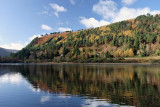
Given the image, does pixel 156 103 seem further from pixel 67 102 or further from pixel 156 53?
pixel 156 53

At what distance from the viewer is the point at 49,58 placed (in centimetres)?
19812

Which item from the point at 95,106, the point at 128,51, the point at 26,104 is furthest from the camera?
the point at 128,51

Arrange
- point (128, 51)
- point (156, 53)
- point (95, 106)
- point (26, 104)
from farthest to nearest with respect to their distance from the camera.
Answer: point (128, 51) → point (156, 53) → point (26, 104) → point (95, 106)

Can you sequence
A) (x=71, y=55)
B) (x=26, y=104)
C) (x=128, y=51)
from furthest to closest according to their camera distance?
(x=71, y=55) < (x=128, y=51) < (x=26, y=104)

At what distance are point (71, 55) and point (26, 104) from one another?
16801 centimetres

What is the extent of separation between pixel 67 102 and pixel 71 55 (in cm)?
16798

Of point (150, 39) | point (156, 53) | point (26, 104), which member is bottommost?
point (26, 104)

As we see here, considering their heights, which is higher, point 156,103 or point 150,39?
point 150,39

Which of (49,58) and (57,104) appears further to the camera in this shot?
(49,58)

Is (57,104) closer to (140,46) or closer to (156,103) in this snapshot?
(156,103)

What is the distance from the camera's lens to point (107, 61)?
15362 centimetres

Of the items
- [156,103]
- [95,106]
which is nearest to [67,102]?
[95,106]

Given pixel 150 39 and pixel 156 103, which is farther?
pixel 150 39

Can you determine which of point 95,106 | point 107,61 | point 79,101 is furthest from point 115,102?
point 107,61
